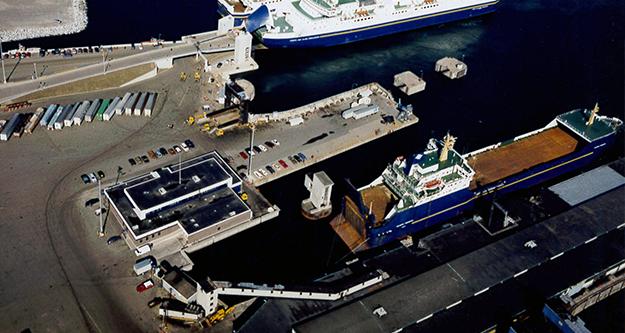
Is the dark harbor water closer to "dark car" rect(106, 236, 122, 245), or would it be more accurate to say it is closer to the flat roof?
the flat roof

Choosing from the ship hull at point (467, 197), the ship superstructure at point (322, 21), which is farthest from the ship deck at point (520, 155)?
the ship superstructure at point (322, 21)

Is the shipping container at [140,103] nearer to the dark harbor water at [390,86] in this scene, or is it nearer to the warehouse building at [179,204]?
the warehouse building at [179,204]

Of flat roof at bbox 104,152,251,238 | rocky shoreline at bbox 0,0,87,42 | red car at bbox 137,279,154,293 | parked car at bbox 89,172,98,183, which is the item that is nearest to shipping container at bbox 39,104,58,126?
parked car at bbox 89,172,98,183

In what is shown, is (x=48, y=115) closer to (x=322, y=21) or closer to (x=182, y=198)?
(x=182, y=198)

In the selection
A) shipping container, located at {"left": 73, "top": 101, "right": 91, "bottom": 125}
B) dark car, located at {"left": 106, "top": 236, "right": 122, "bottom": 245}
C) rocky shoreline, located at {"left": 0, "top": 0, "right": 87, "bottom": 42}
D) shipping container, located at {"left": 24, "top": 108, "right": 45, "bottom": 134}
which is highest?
rocky shoreline, located at {"left": 0, "top": 0, "right": 87, "bottom": 42}

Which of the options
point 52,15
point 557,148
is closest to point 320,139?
point 557,148

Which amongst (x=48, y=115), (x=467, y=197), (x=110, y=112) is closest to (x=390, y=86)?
(x=467, y=197)
